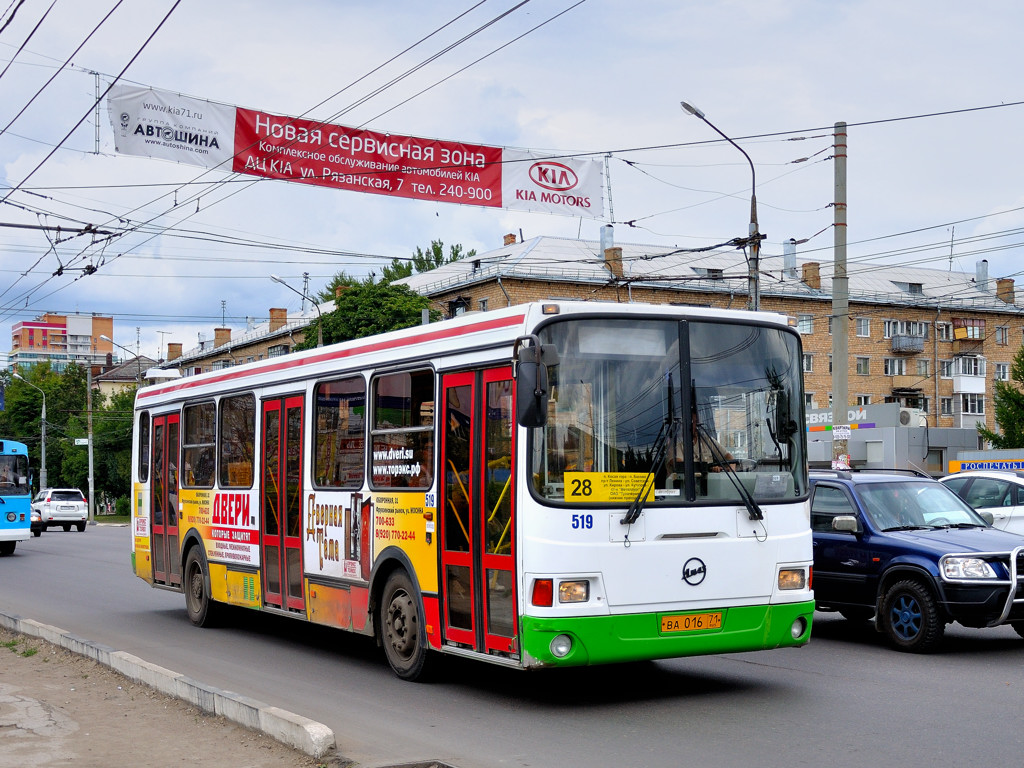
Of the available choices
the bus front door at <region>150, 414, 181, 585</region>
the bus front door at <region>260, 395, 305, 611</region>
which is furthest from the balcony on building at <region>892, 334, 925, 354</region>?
the bus front door at <region>260, 395, 305, 611</region>

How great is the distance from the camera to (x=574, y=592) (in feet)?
27.5

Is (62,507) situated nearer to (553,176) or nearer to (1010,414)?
(1010,414)

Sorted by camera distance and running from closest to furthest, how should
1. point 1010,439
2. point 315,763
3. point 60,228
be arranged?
point 315,763 → point 60,228 → point 1010,439

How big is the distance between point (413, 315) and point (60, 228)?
3956 centimetres

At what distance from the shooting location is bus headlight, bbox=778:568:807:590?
9.17 m

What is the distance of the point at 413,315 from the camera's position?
59.7 meters

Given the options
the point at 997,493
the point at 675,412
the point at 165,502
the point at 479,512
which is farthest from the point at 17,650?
the point at 997,493

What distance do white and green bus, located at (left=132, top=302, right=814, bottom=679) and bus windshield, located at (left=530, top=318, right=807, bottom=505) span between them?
13mm

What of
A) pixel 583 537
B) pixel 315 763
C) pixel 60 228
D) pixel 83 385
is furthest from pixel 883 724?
pixel 83 385

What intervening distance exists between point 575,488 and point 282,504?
15.9 feet

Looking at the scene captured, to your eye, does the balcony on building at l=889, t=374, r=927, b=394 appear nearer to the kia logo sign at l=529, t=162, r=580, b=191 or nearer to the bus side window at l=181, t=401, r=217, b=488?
the kia logo sign at l=529, t=162, r=580, b=191

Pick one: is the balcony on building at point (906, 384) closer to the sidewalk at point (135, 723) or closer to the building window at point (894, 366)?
the building window at point (894, 366)

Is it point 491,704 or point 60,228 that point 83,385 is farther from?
point 491,704

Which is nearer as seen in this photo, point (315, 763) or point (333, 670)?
point (315, 763)
